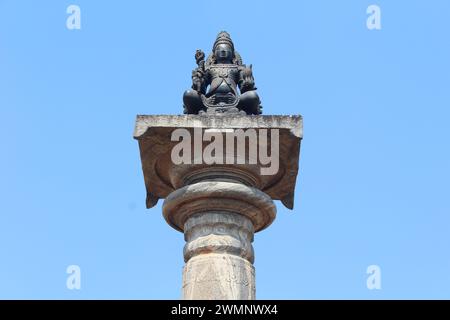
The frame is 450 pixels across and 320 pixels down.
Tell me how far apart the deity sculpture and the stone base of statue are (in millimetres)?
484

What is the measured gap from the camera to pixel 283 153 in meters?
8.91

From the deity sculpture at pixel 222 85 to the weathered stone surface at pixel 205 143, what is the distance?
427mm

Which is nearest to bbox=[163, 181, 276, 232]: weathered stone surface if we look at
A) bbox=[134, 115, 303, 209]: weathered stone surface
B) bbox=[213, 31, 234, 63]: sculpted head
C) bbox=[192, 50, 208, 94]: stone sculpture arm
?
bbox=[134, 115, 303, 209]: weathered stone surface

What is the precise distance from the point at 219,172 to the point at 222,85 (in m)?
1.27

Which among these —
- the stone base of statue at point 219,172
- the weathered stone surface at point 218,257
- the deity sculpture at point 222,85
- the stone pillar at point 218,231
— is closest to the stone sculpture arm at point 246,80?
the deity sculpture at point 222,85

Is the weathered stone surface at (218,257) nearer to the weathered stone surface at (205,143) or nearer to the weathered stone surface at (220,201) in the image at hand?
the weathered stone surface at (220,201)

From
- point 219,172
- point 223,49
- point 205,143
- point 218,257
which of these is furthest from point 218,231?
point 223,49

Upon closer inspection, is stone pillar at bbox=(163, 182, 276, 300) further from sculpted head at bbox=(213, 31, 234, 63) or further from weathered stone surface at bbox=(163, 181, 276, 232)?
sculpted head at bbox=(213, 31, 234, 63)

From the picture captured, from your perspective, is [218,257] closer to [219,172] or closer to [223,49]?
[219,172]

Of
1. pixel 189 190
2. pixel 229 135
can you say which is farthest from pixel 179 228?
pixel 229 135

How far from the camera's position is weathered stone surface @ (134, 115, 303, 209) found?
8.55 m
